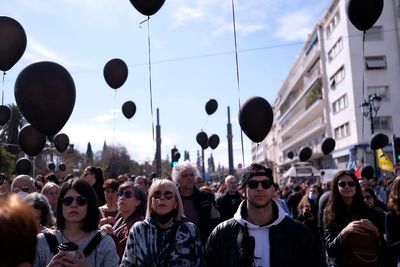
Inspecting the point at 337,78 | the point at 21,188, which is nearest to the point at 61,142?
the point at 21,188

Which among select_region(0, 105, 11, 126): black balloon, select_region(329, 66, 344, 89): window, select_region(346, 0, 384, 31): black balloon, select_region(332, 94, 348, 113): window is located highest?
select_region(329, 66, 344, 89): window

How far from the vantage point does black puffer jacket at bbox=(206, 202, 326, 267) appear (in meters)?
2.68

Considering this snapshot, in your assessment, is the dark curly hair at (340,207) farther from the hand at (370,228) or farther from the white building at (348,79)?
the white building at (348,79)

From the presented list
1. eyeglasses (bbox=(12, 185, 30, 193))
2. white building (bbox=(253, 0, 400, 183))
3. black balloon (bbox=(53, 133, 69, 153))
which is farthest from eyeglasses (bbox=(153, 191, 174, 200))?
white building (bbox=(253, 0, 400, 183))

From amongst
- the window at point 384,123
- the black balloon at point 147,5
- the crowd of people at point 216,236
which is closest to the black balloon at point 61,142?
the black balloon at point 147,5

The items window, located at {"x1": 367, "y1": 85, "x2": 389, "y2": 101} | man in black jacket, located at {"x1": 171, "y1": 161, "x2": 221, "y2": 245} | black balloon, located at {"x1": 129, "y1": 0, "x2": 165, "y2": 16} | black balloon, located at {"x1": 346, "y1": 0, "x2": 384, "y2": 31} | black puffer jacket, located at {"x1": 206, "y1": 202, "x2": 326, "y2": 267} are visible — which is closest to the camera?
black puffer jacket, located at {"x1": 206, "y1": 202, "x2": 326, "y2": 267}

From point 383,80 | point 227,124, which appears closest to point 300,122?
point 383,80

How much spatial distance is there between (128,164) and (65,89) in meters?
52.5

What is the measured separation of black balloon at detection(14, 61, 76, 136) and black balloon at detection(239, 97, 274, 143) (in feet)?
7.40

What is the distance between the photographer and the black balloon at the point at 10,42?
20.6ft

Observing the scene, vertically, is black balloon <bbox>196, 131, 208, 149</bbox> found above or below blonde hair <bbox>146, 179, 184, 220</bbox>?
above

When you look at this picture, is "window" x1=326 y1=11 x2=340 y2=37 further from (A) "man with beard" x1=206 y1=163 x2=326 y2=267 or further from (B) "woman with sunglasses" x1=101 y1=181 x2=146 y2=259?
(A) "man with beard" x1=206 y1=163 x2=326 y2=267

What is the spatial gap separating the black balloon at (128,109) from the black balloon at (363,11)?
26.4ft

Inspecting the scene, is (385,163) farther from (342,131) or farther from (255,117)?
(342,131)
